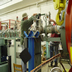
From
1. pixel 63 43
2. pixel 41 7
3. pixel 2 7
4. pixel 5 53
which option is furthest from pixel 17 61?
pixel 2 7

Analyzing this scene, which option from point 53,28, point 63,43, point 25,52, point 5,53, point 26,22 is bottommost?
point 5,53

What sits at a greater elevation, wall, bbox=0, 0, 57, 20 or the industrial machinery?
wall, bbox=0, 0, 57, 20

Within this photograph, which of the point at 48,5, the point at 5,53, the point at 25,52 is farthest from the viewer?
the point at 48,5

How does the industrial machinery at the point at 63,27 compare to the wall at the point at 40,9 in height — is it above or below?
below

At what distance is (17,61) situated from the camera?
8.91ft

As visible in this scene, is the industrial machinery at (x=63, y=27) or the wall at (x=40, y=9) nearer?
the industrial machinery at (x=63, y=27)

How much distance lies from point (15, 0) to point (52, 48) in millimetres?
3062

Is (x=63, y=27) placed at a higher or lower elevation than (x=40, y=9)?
lower

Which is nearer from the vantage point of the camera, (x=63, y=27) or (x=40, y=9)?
(x=63, y=27)

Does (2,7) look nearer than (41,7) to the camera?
No

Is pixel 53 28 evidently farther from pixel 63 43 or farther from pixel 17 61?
pixel 17 61

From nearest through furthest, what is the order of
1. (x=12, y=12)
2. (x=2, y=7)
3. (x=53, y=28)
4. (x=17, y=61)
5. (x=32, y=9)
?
(x=53, y=28), (x=17, y=61), (x=32, y=9), (x=2, y=7), (x=12, y=12)

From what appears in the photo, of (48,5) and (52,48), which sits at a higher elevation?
(48,5)

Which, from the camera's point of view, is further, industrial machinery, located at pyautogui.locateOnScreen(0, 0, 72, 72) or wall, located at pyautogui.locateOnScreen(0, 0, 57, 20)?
wall, located at pyautogui.locateOnScreen(0, 0, 57, 20)
